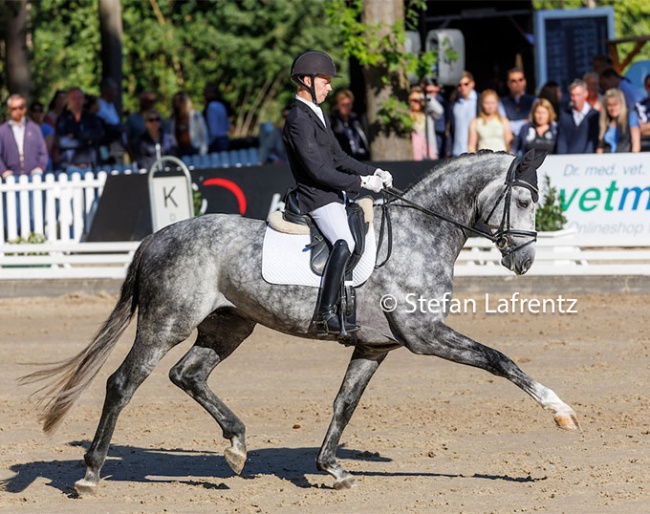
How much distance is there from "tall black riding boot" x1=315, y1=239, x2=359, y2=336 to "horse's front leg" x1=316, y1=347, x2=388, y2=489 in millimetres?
380

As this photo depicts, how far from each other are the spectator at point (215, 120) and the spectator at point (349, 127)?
345 cm

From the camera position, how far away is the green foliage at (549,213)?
1514 cm

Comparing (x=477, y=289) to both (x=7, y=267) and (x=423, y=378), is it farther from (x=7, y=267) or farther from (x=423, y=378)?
(x=7, y=267)

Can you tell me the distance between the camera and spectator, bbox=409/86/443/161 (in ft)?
57.2

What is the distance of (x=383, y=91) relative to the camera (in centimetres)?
1752

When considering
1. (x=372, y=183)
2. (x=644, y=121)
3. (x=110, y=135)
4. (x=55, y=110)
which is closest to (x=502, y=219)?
(x=372, y=183)

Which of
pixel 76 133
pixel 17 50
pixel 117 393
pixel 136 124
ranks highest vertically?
pixel 17 50

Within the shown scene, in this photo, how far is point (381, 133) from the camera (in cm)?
1738

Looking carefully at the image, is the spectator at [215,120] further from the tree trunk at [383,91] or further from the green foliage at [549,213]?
the green foliage at [549,213]

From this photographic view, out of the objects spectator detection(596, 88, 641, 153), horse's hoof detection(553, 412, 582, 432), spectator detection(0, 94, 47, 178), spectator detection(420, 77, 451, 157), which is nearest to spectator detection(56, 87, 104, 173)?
spectator detection(0, 94, 47, 178)

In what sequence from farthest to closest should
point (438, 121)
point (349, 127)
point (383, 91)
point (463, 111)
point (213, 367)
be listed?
point (349, 127)
point (438, 121)
point (383, 91)
point (463, 111)
point (213, 367)

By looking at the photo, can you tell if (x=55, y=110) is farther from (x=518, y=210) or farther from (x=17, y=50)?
(x=518, y=210)

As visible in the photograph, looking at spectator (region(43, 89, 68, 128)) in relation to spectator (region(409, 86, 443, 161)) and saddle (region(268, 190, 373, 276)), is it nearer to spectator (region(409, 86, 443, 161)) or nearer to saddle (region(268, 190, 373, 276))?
spectator (region(409, 86, 443, 161))

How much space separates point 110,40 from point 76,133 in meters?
7.35
